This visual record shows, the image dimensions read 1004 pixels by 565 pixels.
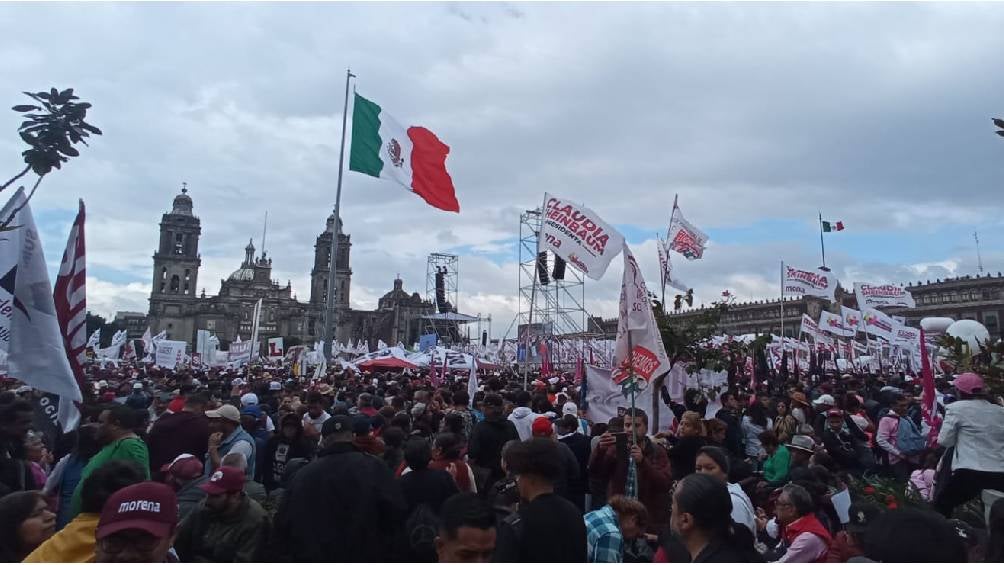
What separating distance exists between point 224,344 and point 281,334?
971 cm

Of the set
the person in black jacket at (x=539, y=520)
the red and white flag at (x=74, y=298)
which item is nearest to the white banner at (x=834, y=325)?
the person in black jacket at (x=539, y=520)

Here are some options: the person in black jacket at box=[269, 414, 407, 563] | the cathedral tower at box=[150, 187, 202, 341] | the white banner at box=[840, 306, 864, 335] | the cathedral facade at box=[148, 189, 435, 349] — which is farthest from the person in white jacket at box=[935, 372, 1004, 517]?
the cathedral tower at box=[150, 187, 202, 341]

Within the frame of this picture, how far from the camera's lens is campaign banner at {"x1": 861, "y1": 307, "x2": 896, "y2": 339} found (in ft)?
84.2

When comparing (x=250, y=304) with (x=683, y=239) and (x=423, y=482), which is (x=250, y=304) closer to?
(x=683, y=239)

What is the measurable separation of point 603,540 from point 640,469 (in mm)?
1502

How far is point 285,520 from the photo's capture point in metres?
3.89

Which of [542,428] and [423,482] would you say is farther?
[542,428]

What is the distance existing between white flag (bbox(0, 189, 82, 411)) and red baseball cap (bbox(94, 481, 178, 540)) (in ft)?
10.6

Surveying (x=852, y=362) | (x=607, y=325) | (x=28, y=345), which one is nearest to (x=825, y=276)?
(x=852, y=362)

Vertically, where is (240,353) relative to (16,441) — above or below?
above

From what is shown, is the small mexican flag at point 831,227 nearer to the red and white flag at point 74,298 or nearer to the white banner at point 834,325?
the white banner at point 834,325

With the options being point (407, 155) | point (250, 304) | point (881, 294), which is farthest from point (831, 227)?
point (250, 304)

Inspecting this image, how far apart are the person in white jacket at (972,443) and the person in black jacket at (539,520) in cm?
439

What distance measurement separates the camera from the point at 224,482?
4062 mm
